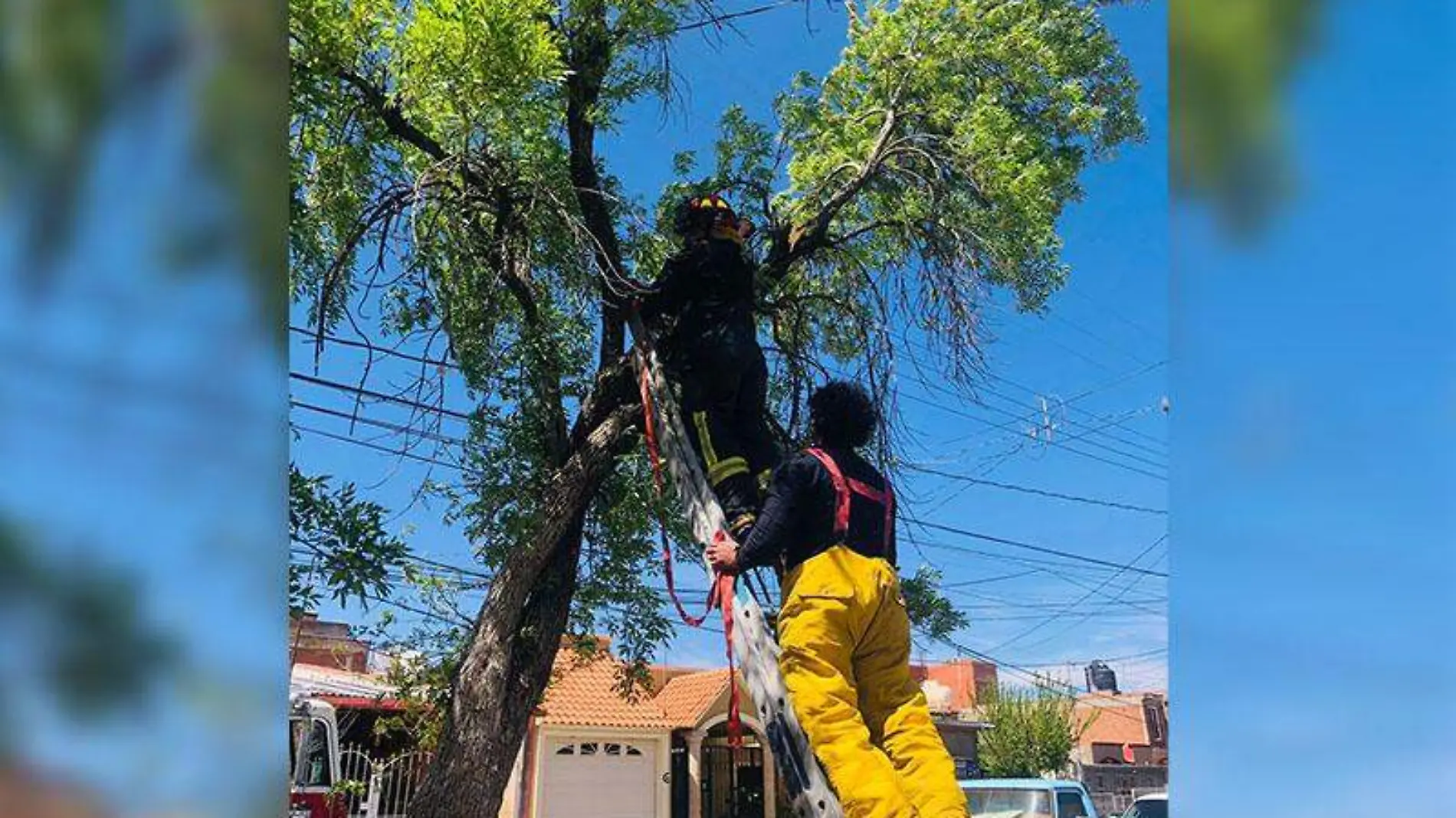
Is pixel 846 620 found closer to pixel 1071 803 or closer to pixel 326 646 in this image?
pixel 1071 803

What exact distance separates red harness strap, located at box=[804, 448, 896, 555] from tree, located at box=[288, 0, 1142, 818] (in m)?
2.20

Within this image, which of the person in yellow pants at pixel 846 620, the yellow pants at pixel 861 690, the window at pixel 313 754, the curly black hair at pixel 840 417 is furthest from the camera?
the window at pixel 313 754

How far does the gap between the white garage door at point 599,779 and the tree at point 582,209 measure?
39.6 feet

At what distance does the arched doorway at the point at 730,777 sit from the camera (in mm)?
15922

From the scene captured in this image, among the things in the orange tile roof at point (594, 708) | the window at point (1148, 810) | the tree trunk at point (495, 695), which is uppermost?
the tree trunk at point (495, 695)

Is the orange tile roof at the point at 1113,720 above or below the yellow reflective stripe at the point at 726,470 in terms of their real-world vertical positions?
below

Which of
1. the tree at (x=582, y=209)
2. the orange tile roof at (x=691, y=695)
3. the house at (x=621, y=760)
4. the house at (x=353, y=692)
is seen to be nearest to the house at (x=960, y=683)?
the orange tile roof at (x=691, y=695)

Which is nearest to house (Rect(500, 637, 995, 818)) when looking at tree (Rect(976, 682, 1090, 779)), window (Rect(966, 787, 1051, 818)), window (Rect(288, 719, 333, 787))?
window (Rect(966, 787, 1051, 818))

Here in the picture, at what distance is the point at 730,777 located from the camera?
1631 centimetres

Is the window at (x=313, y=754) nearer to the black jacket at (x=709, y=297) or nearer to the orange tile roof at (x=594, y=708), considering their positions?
the black jacket at (x=709, y=297)

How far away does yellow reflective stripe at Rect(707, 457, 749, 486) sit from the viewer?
446cm

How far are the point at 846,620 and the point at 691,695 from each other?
17.3 meters
